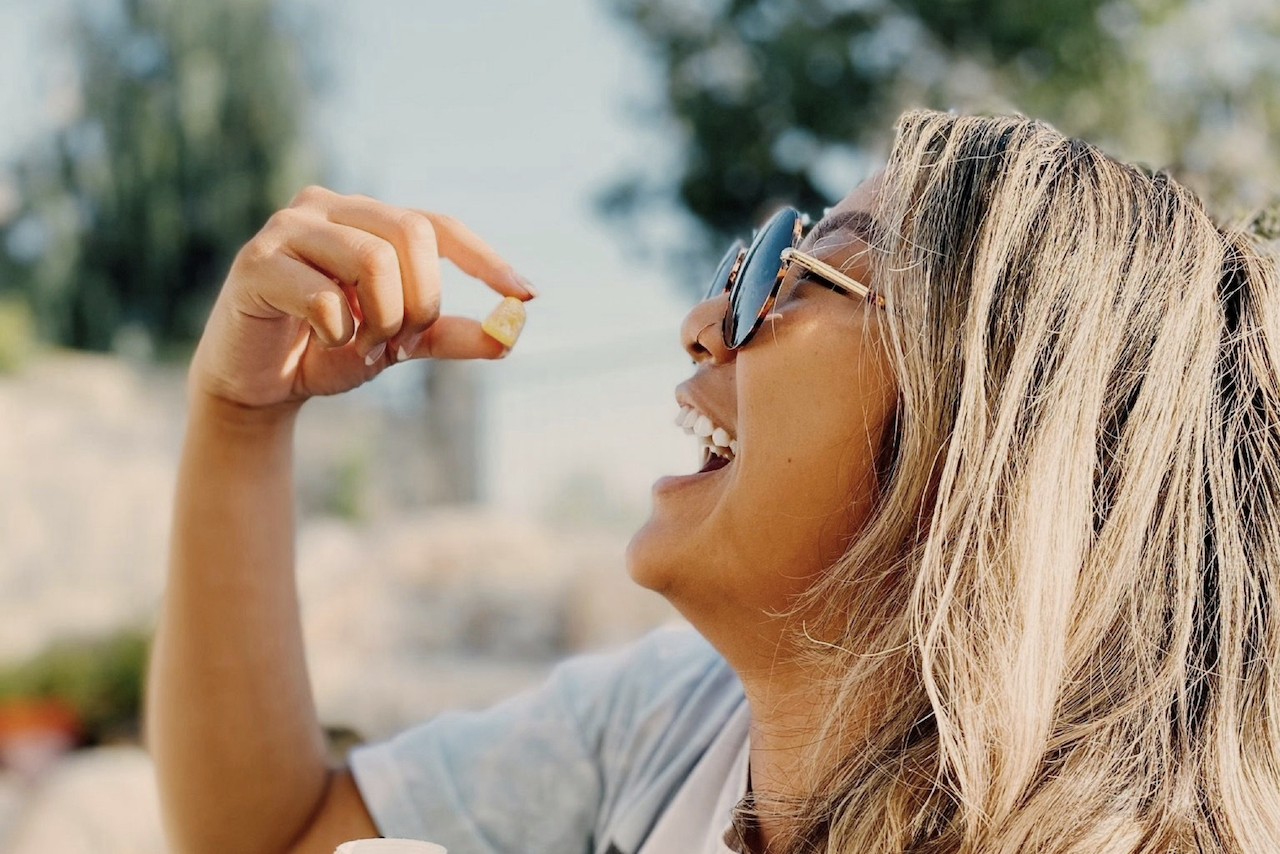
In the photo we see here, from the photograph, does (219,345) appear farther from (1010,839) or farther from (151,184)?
(151,184)

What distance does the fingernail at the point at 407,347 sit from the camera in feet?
5.46

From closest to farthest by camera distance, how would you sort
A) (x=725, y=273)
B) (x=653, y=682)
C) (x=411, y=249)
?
(x=411, y=249)
(x=725, y=273)
(x=653, y=682)

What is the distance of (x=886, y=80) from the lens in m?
11.9

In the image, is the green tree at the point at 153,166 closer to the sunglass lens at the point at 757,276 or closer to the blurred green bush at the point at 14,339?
the blurred green bush at the point at 14,339

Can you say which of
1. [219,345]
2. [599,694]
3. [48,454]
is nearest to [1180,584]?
[599,694]

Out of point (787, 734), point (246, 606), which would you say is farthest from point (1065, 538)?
point (246, 606)

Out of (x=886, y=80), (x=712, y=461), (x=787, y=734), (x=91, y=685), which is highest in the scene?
(x=886, y=80)

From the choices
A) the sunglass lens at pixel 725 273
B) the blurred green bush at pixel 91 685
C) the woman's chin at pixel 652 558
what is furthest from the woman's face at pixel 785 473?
the blurred green bush at pixel 91 685

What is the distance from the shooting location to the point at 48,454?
1154 cm

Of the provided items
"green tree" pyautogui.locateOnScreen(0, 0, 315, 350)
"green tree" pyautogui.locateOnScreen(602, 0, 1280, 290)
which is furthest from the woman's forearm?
"green tree" pyautogui.locateOnScreen(0, 0, 315, 350)

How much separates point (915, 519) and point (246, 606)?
1.05 metres

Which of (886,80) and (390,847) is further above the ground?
(886,80)

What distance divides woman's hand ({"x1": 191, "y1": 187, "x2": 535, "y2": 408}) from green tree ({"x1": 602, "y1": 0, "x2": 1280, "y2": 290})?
9.24 m

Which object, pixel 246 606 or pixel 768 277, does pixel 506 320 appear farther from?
pixel 246 606
